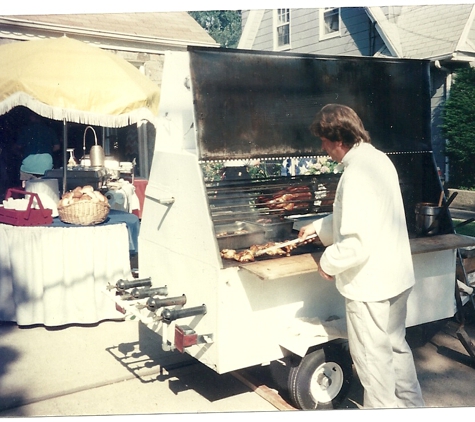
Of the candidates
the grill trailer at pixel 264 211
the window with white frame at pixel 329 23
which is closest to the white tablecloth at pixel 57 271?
the grill trailer at pixel 264 211

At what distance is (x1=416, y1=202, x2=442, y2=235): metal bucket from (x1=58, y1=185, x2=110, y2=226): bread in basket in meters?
2.66

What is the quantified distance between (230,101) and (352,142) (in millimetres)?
901

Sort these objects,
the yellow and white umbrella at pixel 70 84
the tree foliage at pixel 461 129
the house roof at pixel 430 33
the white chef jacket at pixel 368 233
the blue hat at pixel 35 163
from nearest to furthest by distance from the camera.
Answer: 1. the white chef jacket at pixel 368 233
2. the yellow and white umbrella at pixel 70 84
3. the house roof at pixel 430 33
4. the tree foliage at pixel 461 129
5. the blue hat at pixel 35 163

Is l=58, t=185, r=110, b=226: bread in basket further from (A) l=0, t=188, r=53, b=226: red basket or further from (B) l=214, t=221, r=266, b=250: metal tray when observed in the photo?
(B) l=214, t=221, r=266, b=250: metal tray

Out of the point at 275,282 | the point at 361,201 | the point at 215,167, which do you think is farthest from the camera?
the point at 215,167

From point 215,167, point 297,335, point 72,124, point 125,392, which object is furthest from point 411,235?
point 72,124

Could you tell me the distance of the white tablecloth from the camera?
4.46 meters

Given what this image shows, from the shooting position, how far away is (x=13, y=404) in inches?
130

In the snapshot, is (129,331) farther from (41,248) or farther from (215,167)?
(215,167)

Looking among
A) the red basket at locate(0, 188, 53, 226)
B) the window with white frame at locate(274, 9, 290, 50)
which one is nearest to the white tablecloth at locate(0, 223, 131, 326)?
the red basket at locate(0, 188, 53, 226)

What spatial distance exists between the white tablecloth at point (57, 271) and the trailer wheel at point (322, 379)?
2201 millimetres

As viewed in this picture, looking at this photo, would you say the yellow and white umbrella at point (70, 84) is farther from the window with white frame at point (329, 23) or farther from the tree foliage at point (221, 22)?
the window with white frame at point (329, 23)

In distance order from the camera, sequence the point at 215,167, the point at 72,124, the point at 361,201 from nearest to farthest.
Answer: the point at 361,201 < the point at 215,167 < the point at 72,124

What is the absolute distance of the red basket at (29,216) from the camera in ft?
14.6
